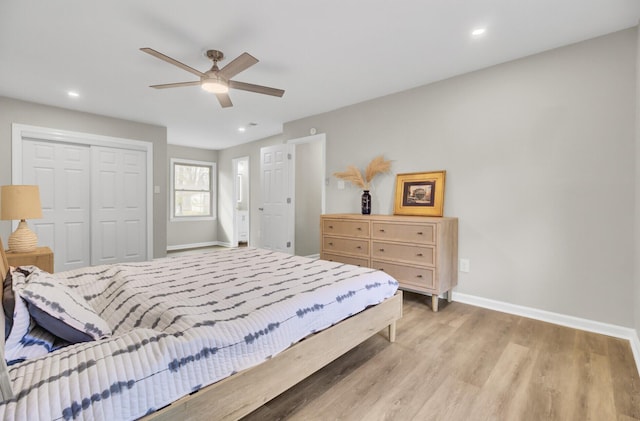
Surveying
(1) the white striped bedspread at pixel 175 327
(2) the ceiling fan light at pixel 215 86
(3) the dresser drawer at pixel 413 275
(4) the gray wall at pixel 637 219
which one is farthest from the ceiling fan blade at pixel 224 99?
(4) the gray wall at pixel 637 219

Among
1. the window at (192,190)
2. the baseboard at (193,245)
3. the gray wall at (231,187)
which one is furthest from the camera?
the window at (192,190)

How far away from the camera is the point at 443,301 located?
3.08m

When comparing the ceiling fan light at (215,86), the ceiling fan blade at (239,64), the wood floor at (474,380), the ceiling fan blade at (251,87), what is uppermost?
the ceiling fan blade at (239,64)

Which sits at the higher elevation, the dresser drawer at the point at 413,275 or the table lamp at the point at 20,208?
the table lamp at the point at 20,208

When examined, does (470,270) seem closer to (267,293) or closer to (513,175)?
(513,175)

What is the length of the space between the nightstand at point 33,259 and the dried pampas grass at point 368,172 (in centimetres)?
309

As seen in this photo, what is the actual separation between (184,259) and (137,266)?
362 mm

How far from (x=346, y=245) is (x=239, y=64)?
7.19ft

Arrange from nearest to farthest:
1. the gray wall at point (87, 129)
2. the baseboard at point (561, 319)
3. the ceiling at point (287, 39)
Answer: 1. the ceiling at point (287, 39)
2. the baseboard at point (561, 319)
3. the gray wall at point (87, 129)

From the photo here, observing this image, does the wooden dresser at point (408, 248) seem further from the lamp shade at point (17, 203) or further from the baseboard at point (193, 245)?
the baseboard at point (193, 245)

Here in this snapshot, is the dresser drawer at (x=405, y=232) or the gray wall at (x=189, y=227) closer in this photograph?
the dresser drawer at (x=405, y=232)

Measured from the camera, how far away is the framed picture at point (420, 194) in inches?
124

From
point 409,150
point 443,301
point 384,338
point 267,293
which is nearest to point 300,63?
point 409,150

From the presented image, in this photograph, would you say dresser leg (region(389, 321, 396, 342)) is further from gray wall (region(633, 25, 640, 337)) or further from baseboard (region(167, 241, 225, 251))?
baseboard (region(167, 241, 225, 251))
